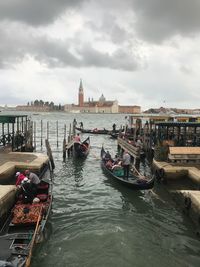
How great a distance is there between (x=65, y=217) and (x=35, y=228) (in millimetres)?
2807

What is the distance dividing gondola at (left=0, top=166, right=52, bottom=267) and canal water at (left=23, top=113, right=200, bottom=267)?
0.73 metres

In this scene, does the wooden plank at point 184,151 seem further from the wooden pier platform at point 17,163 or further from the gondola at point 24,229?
the gondola at point 24,229

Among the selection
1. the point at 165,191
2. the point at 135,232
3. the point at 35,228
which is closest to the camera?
the point at 35,228

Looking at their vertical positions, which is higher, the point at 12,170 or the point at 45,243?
the point at 12,170

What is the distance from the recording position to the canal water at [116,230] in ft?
30.9

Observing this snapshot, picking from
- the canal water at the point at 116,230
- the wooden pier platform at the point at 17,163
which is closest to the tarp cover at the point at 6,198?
the canal water at the point at 116,230

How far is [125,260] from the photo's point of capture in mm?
9328

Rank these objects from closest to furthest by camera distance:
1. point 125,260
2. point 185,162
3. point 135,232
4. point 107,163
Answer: point 125,260 < point 135,232 < point 185,162 < point 107,163

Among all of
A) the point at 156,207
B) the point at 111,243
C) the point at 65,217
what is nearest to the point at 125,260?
the point at 111,243

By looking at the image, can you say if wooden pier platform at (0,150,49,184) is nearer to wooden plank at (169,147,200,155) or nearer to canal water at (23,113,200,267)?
canal water at (23,113,200,267)

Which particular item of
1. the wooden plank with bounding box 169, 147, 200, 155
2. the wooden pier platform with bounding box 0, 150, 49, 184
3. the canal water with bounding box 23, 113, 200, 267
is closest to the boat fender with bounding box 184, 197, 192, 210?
the canal water with bounding box 23, 113, 200, 267

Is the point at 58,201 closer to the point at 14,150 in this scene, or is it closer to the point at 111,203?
the point at 111,203

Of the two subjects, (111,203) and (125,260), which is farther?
(111,203)

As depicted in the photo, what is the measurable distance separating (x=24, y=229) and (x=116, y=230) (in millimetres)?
3364
